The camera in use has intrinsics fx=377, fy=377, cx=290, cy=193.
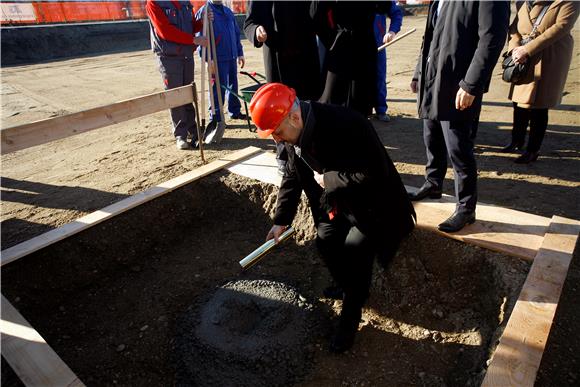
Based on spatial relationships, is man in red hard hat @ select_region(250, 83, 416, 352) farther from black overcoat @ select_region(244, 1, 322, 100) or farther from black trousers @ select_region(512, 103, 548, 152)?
black trousers @ select_region(512, 103, 548, 152)

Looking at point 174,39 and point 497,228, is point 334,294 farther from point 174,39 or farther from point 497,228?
point 174,39

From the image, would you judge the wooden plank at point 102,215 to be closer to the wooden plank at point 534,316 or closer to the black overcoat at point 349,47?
the black overcoat at point 349,47

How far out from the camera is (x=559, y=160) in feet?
14.8

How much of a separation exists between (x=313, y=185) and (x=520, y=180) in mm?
2840

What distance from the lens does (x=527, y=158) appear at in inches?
175

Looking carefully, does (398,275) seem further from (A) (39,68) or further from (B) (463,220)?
(A) (39,68)

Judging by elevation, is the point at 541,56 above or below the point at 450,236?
above

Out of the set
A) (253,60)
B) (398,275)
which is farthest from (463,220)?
(253,60)

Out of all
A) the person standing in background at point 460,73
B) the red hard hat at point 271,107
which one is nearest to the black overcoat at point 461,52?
the person standing in background at point 460,73

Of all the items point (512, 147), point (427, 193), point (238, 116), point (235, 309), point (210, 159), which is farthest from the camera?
point (238, 116)

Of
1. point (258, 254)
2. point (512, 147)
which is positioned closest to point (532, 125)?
point (512, 147)

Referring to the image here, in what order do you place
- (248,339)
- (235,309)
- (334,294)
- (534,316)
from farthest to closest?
(334,294)
(235,309)
(248,339)
(534,316)

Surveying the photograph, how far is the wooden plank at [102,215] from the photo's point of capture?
2.95 metres

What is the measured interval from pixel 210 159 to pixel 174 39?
160cm
